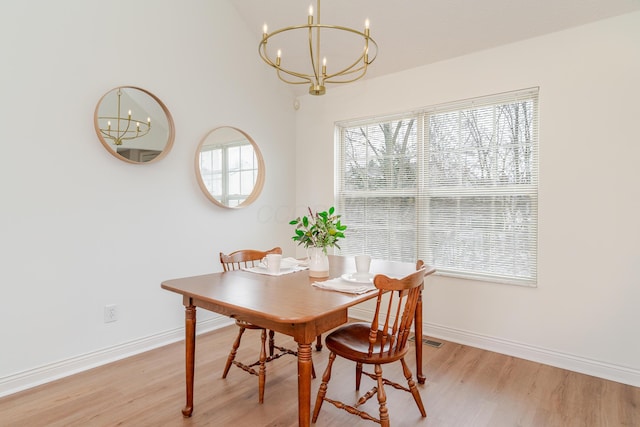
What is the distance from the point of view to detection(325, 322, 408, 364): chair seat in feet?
5.62

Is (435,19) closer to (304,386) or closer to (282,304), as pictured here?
(282,304)

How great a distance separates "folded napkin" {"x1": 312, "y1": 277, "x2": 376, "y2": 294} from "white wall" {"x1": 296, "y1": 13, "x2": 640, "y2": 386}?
1540mm

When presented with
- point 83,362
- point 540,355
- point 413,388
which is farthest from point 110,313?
point 540,355

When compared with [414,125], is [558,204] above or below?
below

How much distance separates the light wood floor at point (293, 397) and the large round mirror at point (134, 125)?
1.53 metres

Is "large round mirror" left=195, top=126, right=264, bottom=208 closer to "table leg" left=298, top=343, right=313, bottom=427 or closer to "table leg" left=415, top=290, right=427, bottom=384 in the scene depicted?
"table leg" left=415, top=290, right=427, bottom=384

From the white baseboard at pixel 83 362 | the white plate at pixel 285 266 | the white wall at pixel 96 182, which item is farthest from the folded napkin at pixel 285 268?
the white baseboard at pixel 83 362

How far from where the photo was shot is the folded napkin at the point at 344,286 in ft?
5.75

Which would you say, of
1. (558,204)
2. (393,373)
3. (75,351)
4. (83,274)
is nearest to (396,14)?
(558,204)

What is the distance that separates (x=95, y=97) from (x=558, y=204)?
3.33m

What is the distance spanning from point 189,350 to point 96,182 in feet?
4.66

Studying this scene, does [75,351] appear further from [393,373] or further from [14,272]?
[393,373]

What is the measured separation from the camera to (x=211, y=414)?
1992mm

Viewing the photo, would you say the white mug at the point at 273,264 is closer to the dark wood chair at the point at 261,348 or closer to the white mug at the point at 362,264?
the dark wood chair at the point at 261,348
